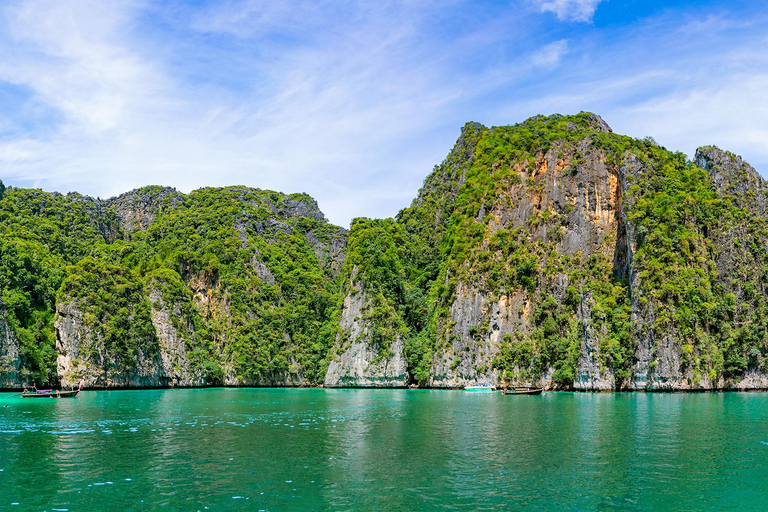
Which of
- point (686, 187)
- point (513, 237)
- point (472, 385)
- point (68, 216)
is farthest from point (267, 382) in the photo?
point (686, 187)

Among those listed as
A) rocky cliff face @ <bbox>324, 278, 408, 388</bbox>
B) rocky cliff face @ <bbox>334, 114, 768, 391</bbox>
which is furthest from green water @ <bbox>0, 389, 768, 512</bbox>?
rocky cliff face @ <bbox>324, 278, 408, 388</bbox>

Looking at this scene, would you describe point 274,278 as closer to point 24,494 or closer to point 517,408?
point 517,408

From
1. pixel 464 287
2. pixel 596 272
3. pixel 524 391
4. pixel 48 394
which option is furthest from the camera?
pixel 464 287

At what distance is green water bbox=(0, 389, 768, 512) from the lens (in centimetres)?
2172

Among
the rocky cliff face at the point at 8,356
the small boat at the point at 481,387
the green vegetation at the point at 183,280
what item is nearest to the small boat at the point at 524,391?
the small boat at the point at 481,387

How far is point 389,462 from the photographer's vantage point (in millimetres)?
28641

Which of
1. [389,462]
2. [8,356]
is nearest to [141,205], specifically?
[8,356]

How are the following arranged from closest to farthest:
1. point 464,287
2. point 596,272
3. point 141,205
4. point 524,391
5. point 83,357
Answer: point 524,391
point 83,357
point 596,272
point 464,287
point 141,205

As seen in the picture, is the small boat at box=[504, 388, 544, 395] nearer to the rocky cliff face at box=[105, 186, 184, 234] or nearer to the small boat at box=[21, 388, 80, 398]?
the small boat at box=[21, 388, 80, 398]

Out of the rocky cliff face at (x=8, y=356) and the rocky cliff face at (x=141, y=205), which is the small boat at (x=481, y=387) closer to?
the rocky cliff face at (x=8, y=356)

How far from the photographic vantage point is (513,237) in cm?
10900

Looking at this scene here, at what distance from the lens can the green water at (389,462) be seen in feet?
71.3

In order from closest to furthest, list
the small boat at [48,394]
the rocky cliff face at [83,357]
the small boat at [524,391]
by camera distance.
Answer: the small boat at [48,394] → the small boat at [524,391] → the rocky cliff face at [83,357]

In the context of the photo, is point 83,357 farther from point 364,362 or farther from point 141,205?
point 141,205
